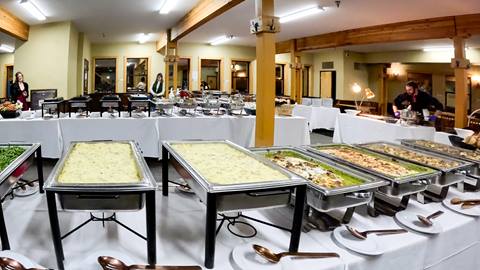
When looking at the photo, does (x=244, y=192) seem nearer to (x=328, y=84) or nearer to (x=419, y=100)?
(x=419, y=100)

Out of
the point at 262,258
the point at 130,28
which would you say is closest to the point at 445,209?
the point at 262,258

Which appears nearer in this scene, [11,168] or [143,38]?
[11,168]

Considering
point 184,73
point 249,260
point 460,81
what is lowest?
point 249,260

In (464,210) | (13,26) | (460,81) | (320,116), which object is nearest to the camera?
(464,210)

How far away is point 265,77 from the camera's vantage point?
11.8 ft

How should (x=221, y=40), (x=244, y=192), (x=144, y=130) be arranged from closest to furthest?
1. (x=244, y=192)
2. (x=144, y=130)
3. (x=221, y=40)

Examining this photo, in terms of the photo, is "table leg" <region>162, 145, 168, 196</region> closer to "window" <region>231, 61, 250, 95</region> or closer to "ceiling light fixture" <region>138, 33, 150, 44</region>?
"ceiling light fixture" <region>138, 33, 150, 44</region>

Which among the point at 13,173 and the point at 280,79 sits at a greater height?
the point at 280,79

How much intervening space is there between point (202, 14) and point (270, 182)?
4948 millimetres

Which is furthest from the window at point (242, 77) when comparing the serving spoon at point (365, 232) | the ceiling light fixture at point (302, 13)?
the serving spoon at point (365, 232)

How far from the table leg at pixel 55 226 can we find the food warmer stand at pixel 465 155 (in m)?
1.73

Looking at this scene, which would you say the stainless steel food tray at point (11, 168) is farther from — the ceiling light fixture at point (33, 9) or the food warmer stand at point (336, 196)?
the ceiling light fixture at point (33, 9)

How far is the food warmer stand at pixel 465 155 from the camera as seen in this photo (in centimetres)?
166

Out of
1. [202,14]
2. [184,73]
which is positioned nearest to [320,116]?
[202,14]
